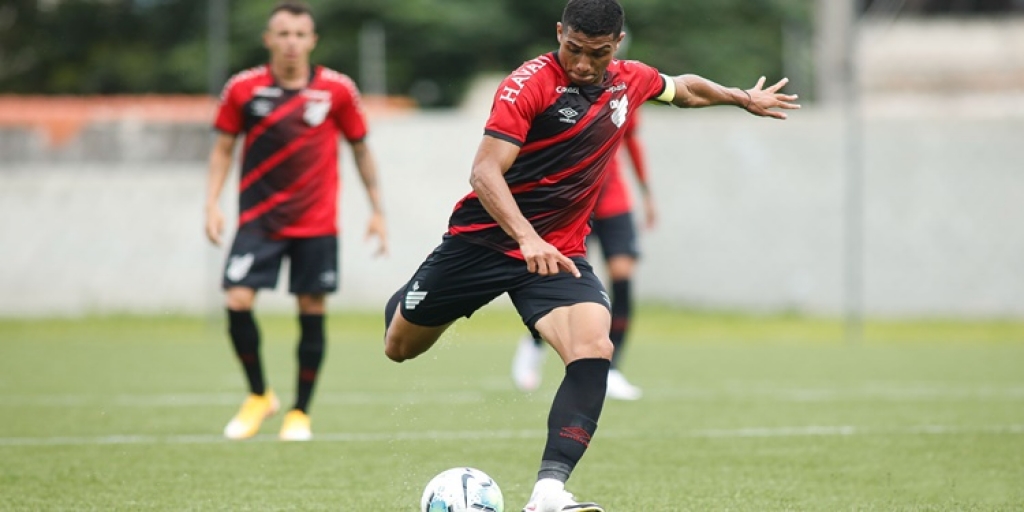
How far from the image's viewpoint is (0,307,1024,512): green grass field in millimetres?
5770

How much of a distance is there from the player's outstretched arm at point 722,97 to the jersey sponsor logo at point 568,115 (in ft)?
2.39

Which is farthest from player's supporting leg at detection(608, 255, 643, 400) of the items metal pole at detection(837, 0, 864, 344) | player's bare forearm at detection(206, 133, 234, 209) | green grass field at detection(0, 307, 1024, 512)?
metal pole at detection(837, 0, 864, 344)

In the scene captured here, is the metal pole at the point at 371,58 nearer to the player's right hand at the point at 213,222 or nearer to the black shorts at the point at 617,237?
the black shorts at the point at 617,237

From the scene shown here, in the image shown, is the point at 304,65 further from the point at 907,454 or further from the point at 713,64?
the point at 713,64

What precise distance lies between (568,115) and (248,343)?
3237 mm

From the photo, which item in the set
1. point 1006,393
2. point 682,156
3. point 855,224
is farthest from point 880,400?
point 682,156

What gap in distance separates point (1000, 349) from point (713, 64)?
43.6ft

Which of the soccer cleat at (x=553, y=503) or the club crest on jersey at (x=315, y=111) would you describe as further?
the club crest on jersey at (x=315, y=111)

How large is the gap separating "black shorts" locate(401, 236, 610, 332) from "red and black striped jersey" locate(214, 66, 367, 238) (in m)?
2.32

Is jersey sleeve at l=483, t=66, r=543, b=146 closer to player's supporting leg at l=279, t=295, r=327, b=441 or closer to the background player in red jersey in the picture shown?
the background player in red jersey

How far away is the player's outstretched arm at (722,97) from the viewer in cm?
579

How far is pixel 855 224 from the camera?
16.1 m

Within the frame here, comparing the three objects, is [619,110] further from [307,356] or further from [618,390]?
[618,390]

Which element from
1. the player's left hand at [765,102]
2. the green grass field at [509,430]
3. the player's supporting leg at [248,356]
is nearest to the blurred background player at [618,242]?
the green grass field at [509,430]
